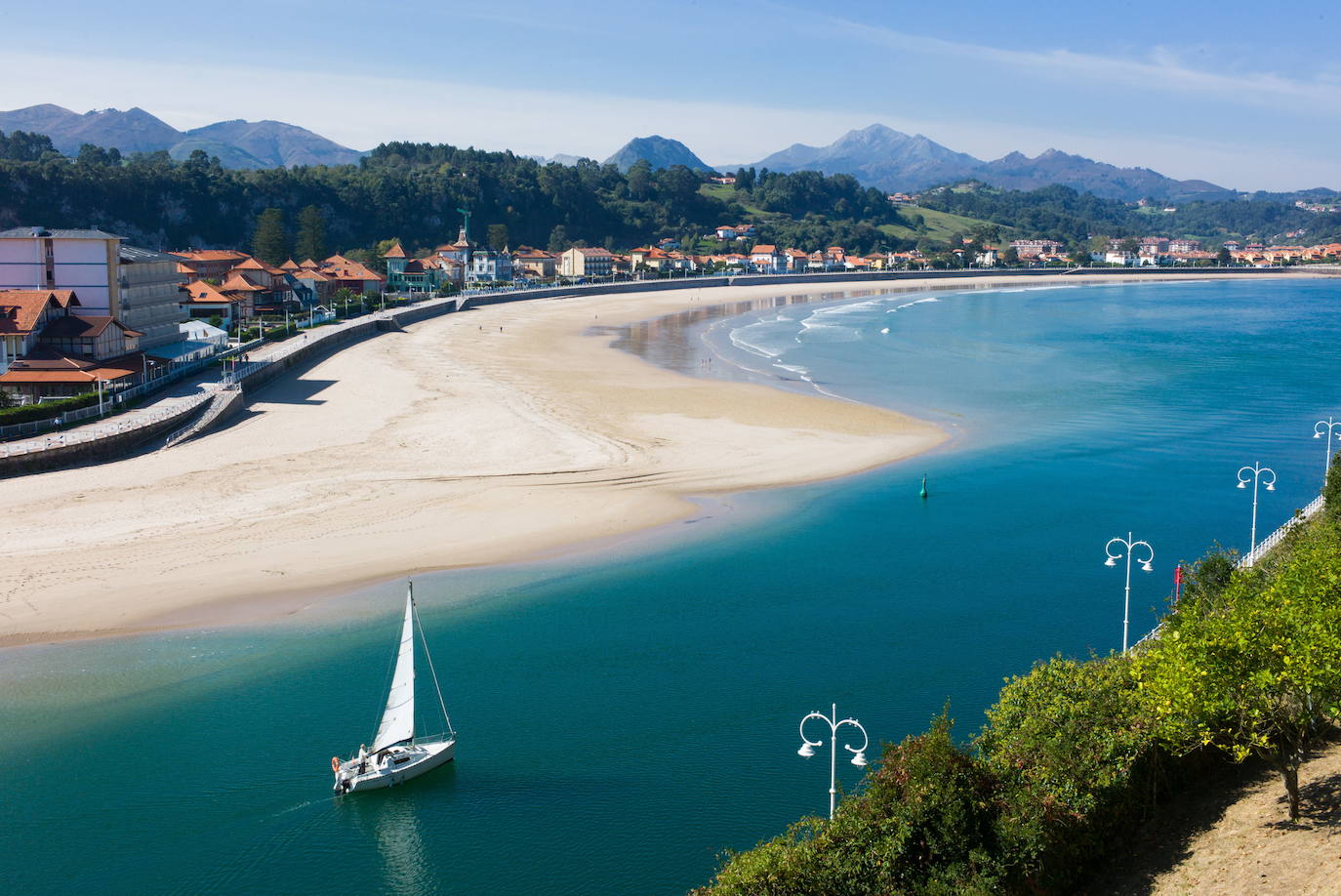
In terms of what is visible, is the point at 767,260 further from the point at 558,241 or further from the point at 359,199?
the point at 359,199

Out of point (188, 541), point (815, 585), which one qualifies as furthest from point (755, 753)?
point (188, 541)

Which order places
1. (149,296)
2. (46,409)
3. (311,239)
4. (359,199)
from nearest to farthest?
(46,409) → (149,296) → (311,239) → (359,199)

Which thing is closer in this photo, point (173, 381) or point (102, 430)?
point (102, 430)

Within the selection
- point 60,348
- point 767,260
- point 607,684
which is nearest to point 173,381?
point 60,348

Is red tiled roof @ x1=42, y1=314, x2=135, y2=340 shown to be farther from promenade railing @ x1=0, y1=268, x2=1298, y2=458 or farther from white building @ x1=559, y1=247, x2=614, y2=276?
white building @ x1=559, y1=247, x2=614, y2=276

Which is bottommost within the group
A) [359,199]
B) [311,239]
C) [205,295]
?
[205,295]

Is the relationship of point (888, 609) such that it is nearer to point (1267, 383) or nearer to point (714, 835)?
point (714, 835)

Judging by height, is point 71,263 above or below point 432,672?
above

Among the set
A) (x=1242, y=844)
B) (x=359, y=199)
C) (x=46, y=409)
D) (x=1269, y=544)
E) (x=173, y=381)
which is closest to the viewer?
(x=1242, y=844)
